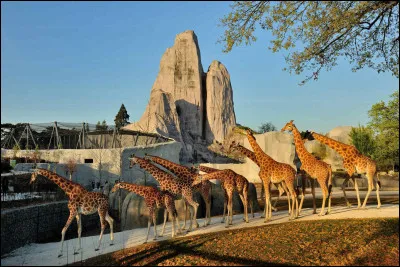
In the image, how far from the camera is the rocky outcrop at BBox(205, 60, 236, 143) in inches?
2569

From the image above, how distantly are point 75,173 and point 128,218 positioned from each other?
1130cm

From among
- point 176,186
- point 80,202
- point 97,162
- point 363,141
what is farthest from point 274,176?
point 363,141

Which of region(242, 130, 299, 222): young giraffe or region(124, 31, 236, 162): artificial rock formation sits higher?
region(124, 31, 236, 162): artificial rock formation

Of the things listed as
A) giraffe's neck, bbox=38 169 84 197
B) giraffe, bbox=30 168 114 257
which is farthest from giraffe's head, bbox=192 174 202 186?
giraffe's neck, bbox=38 169 84 197

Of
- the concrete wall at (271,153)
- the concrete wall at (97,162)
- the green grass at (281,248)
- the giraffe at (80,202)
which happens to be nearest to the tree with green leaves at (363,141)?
the concrete wall at (271,153)

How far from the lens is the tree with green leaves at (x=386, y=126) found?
28587mm

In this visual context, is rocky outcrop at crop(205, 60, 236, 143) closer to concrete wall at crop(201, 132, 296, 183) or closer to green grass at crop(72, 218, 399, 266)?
concrete wall at crop(201, 132, 296, 183)

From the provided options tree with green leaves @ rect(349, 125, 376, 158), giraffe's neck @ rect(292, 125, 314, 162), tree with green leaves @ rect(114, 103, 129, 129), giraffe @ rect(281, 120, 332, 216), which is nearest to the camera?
giraffe @ rect(281, 120, 332, 216)

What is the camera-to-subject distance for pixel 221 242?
9719 millimetres

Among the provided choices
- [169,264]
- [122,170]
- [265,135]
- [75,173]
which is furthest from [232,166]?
[169,264]

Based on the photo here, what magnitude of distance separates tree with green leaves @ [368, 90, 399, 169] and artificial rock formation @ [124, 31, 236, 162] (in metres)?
34.6

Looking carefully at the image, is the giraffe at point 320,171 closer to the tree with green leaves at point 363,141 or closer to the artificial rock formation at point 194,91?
the tree with green leaves at point 363,141

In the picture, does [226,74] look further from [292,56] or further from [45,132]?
[292,56]

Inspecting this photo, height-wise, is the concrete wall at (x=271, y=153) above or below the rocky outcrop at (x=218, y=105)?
below
